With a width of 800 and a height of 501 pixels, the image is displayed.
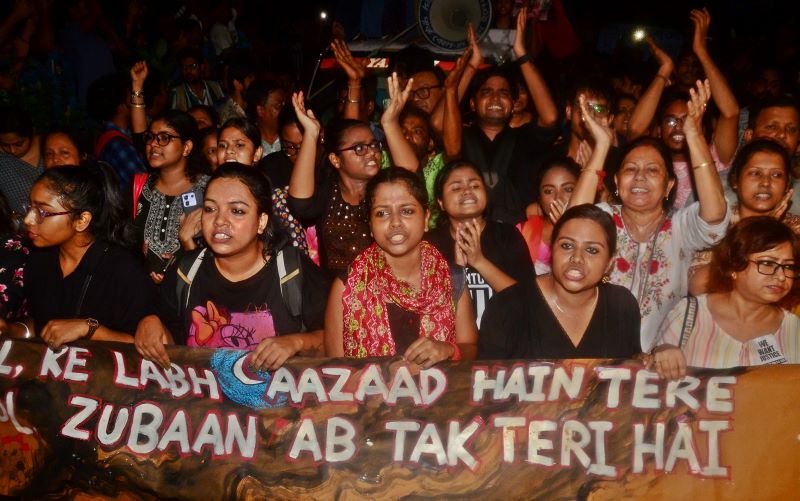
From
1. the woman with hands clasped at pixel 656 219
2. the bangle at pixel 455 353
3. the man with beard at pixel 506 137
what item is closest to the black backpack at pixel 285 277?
the bangle at pixel 455 353

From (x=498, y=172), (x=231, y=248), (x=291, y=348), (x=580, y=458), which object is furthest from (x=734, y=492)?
(x=498, y=172)

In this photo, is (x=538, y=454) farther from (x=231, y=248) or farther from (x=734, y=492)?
(x=231, y=248)

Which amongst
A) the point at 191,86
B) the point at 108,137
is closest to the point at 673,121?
the point at 108,137

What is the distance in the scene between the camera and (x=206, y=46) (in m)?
10.1

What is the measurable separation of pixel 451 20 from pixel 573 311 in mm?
4084

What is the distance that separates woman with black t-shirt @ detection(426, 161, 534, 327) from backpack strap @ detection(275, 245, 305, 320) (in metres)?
0.85

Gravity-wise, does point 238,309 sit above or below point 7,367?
above

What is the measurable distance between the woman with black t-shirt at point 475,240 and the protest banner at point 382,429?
805 mm

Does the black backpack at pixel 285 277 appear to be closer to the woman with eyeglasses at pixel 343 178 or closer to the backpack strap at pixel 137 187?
the woman with eyeglasses at pixel 343 178

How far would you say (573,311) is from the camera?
353 cm

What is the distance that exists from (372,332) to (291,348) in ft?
1.25

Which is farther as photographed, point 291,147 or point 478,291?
point 291,147

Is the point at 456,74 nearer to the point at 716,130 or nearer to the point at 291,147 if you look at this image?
the point at 291,147

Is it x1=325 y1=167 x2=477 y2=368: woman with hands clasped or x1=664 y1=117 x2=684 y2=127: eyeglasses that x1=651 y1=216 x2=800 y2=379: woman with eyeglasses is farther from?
x1=664 y1=117 x2=684 y2=127: eyeglasses
